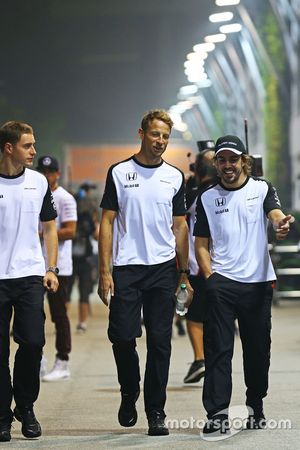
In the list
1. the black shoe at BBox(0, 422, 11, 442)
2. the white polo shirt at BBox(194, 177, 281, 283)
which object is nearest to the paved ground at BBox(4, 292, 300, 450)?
the black shoe at BBox(0, 422, 11, 442)

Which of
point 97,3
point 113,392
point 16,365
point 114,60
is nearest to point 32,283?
point 16,365

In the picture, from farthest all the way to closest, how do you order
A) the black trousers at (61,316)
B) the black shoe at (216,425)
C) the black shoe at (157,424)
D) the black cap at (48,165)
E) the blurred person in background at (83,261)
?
the blurred person in background at (83,261) → the black cap at (48,165) → the black trousers at (61,316) → the black shoe at (157,424) → the black shoe at (216,425)

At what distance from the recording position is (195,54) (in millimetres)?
72500

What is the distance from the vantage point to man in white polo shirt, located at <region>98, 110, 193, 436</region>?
34.1 ft

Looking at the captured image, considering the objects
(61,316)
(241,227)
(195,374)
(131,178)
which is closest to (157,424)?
(241,227)

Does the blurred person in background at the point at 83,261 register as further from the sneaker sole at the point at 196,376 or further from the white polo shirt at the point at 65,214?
the sneaker sole at the point at 196,376

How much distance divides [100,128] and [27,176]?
95214 millimetres

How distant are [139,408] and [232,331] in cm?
191

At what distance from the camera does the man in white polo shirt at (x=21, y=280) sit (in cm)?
1020

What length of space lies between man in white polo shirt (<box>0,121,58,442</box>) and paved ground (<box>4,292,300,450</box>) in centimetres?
29

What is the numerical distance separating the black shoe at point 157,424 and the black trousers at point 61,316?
388cm

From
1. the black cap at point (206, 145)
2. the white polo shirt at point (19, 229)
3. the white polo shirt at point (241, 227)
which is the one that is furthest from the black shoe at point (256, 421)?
the black cap at point (206, 145)

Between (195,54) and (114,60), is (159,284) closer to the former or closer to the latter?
(195,54)

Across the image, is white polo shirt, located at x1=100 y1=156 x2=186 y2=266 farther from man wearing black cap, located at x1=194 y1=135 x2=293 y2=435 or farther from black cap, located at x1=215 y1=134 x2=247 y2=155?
black cap, located at x1=215 y1=134 x2=247 y2=155
